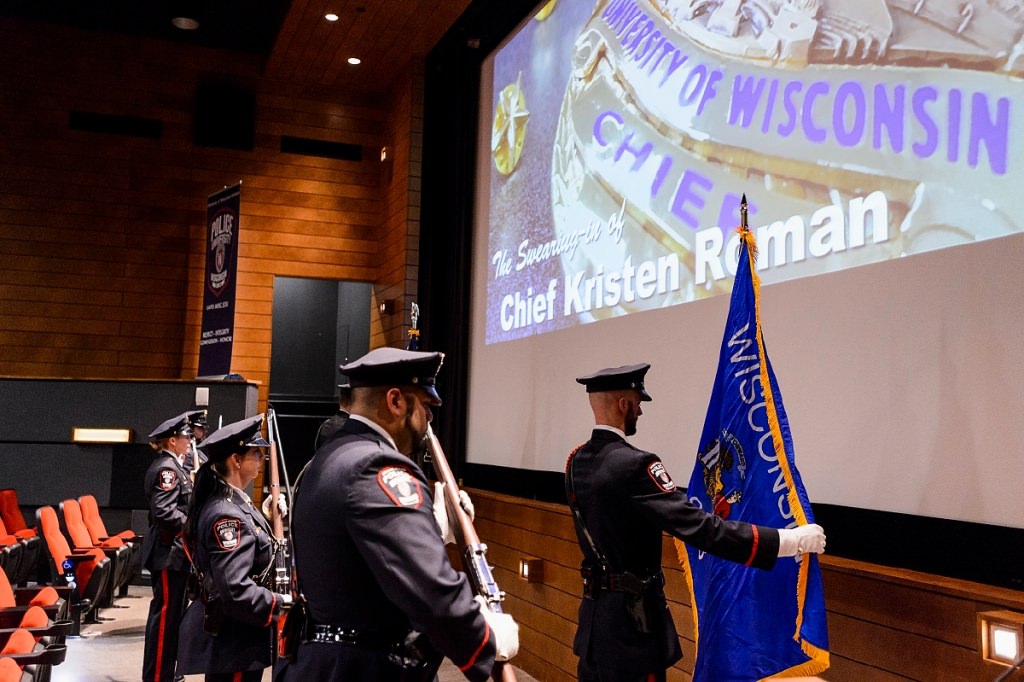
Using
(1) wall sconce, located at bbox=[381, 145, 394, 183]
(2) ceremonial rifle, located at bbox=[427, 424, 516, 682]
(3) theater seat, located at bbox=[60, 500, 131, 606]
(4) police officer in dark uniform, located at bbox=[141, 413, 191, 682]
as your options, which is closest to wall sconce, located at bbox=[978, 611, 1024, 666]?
(2) ceremonial rifle, located at bbox=[427, 424, 516, 682]

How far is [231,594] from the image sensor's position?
291 cm

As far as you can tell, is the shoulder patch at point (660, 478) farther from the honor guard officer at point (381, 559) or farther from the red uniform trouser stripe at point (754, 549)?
the honor guard officer at point (381, 559)

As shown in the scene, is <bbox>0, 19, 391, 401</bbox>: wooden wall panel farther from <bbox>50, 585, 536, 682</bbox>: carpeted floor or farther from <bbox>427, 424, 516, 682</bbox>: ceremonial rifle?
<bbox>427, 424, 516, 682</bbox>: ceremonial rifle

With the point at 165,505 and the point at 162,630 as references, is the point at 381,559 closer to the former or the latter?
the point at 162,630

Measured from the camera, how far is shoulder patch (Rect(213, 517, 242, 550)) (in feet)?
9.76

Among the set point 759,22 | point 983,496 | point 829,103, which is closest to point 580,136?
point 759,22

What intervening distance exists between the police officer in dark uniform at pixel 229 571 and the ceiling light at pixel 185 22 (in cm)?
684

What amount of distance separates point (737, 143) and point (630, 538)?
1.95 m

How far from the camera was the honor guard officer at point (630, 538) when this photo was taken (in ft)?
8.70

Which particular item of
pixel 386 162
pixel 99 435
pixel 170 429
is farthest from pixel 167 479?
pixel 386 162

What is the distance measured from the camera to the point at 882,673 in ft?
9.11

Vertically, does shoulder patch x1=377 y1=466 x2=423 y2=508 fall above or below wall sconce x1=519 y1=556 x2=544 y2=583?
above

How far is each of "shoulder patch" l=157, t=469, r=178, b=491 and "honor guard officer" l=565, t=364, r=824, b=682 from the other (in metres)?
3.28

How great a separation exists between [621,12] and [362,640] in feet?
13.5
